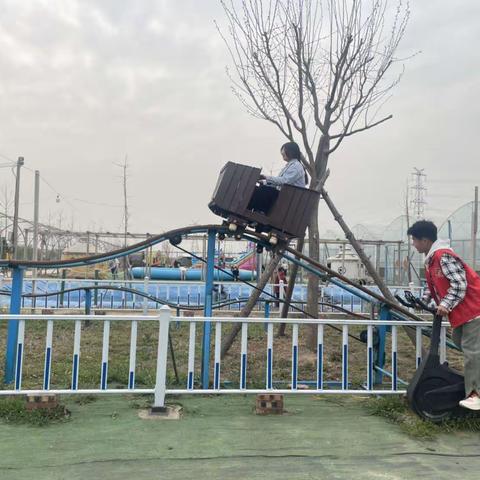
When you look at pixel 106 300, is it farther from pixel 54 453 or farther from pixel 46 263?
pixel 54 453

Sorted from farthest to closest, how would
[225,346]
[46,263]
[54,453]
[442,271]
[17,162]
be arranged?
[17,162] → [225,346] → [46,263] → [442,271] → [54,453]

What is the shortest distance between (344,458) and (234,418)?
40.6 inches

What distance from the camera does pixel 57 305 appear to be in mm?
11109

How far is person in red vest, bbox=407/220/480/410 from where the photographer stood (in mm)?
3660

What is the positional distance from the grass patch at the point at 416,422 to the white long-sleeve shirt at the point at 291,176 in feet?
7.23

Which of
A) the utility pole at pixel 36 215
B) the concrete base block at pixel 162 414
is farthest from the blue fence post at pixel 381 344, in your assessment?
the utility pole at pixel 36 215

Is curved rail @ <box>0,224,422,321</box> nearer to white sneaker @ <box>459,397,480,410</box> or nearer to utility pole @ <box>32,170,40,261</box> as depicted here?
white sneaker @ <box>459,397,480,410</box>

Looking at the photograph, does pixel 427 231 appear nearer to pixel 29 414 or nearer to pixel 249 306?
pixel 249 306

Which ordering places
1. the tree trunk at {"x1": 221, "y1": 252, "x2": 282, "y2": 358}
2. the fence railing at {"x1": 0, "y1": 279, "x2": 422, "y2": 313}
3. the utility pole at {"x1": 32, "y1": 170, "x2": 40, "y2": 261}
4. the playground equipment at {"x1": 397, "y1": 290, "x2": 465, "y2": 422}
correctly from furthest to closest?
the utility pole at {"x1": 32, "y1": 170, "x2": 40, "y2": 261} < the fence railing at {"x1": 0, "y1": 279, "x2": 422, "y2": 313} < the tree trunk at {"x1": 221, "y1": 252, "x2": 282, "y2": 358} < the playground equipment at {"x1": 397, "y1": 290, "x2": 465, "y2": 422}

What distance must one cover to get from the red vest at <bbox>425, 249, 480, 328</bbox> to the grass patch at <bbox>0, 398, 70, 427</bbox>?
10.1 feet

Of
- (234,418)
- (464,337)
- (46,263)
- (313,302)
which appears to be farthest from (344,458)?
(313,302)

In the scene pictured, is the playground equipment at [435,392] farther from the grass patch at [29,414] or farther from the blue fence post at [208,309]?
the grass patch at [29,414]

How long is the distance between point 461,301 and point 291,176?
197cm

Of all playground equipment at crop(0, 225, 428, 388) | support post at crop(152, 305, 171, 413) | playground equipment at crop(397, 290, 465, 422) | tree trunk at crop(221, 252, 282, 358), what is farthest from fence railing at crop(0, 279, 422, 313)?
playground equipment at crop(397, 290, 465, 422)
